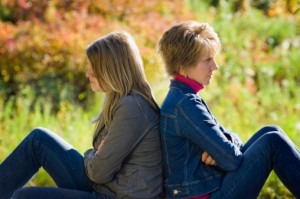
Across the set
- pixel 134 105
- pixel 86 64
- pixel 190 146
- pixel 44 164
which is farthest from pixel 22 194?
pixel 86 64

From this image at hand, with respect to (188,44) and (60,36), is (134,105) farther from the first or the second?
(60,36)

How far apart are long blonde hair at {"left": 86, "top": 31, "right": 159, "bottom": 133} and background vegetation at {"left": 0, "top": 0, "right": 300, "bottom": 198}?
1.75 meters

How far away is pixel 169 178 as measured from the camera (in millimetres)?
3871

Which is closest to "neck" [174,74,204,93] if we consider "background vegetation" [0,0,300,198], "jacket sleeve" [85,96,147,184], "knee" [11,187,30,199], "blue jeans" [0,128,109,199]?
"jacket sleeve" [85,96,147,184]

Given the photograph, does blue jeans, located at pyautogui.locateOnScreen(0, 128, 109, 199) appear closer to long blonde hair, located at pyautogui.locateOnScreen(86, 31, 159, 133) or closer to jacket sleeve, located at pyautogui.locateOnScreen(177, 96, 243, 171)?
long blonde hair, located at pyautogui.locateOnScreen(86, 31, 159, 133)

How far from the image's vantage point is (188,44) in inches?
151

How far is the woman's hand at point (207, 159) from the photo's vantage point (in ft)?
12.5

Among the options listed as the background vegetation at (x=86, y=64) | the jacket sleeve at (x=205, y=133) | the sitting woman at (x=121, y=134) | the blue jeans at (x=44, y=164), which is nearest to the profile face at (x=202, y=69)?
the jacket sleeve at (x=205, y=133)

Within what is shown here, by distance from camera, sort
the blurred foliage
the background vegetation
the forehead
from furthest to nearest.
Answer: the blurred foliage, the background vegetation, the forehead

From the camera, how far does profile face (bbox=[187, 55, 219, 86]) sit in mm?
3865

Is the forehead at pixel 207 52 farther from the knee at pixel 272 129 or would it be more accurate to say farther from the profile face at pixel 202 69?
the knee at pixel 272 129

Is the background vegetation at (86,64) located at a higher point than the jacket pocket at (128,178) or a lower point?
lower

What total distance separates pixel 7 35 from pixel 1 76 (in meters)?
0.49

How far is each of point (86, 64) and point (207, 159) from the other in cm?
402
